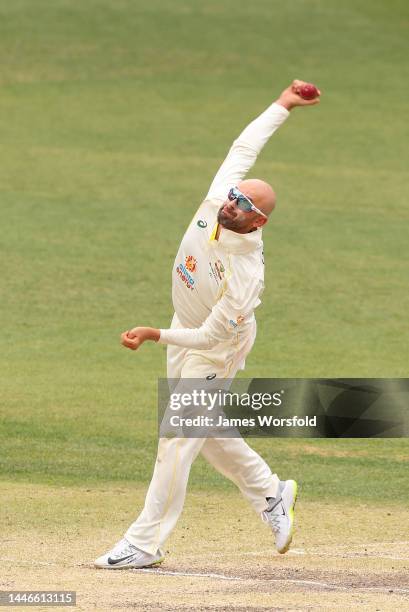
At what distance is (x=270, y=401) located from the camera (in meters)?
15.3

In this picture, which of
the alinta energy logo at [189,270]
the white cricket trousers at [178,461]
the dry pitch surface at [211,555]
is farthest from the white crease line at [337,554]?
the alinta energy logo at [189,270]

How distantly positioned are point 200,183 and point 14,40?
10.8 metres

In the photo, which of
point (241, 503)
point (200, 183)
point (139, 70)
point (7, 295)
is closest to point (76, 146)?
point (200, 183)

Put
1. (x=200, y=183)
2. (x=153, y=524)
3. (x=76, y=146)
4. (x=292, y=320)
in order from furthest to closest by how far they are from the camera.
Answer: (x=76, y=146)
(x=200, y=183)
(x=292, y=320)
(x=153, y=524)

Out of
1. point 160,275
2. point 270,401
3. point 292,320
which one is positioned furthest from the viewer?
point 160,275

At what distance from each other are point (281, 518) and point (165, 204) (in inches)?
585

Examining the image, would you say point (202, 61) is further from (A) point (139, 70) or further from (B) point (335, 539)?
(B) point (335, 539)

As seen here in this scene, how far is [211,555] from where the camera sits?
9.20 metres

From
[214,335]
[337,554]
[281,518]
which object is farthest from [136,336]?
[337,554]

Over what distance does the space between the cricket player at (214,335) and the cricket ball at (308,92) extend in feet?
2.30

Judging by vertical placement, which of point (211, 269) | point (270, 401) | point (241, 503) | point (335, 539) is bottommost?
point (270, 401)

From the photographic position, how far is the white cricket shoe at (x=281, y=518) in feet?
29.8

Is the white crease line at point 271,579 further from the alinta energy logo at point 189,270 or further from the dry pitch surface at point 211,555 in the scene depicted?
the alinta energy logo at point 189,270

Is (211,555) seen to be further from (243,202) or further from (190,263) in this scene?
(243,202)
